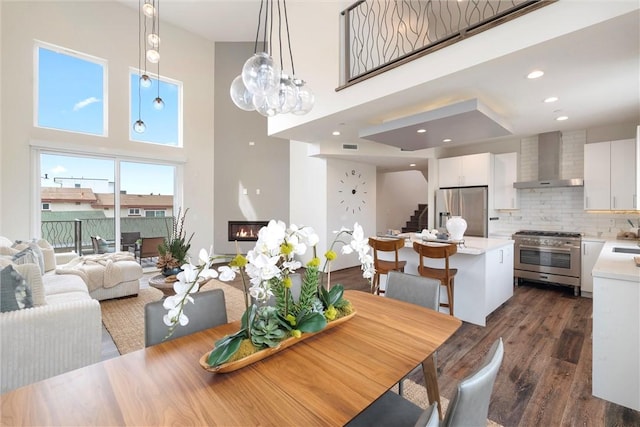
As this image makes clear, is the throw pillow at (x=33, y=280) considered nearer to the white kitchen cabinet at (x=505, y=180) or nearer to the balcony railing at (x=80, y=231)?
the balcony railing at (x=80, y=231)

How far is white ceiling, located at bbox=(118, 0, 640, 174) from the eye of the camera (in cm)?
206

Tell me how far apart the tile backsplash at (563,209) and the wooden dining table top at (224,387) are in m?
4.84

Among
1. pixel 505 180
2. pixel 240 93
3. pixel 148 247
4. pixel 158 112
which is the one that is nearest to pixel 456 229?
pixel 505 180

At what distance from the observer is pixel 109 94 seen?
537cm

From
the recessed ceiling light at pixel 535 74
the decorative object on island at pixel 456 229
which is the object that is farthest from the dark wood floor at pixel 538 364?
the recessed ceiling light at pixel 535 74

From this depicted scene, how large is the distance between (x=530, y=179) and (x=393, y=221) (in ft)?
13.8

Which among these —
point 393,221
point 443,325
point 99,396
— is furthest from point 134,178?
point 393,221

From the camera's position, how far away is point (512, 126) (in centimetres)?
430

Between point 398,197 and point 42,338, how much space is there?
8519 millimetres

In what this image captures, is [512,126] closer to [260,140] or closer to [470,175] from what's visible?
[470,175]

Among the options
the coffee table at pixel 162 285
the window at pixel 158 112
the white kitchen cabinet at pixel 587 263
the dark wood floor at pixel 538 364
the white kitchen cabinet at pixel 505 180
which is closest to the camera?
the dark wood floor at pixel 538 364

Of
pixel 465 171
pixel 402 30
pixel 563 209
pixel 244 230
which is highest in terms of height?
pixel 402 30

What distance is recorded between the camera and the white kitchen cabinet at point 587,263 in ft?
13.1

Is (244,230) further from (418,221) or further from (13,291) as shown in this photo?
(418,221)
